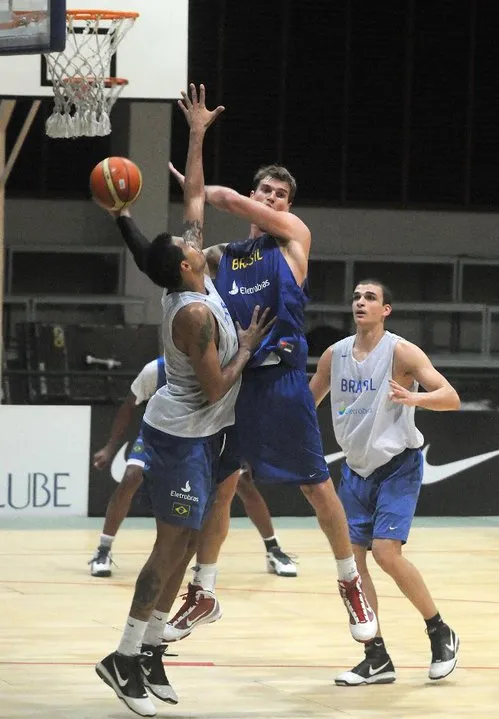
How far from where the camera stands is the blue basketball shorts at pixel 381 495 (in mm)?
6547

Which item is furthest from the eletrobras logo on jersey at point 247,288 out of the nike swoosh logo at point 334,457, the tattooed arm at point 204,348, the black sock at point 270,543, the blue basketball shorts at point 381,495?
the nike swoosh logo at point 334,457

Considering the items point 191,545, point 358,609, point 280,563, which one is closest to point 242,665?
point 358,609

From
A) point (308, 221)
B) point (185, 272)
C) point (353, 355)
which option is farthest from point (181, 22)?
point (308, 221)

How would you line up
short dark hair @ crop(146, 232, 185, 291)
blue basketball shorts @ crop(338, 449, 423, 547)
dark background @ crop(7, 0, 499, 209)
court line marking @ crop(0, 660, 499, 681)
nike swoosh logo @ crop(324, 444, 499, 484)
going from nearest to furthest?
short dark hair @ crop(146, 232, 185, 291) → blue basketball shorts @ crop(338, 449, 423, 547) → court line marking @ crop(0, 660, 499, 681) → nike swoosh logo @ crop(324, 444, 499, 484) → dark background @ crop(7, 0, 499, 209)

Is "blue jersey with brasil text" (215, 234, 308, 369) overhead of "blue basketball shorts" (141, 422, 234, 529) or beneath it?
overhead

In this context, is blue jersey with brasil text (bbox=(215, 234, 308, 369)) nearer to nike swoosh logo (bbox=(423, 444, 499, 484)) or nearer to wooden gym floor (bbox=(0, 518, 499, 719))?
wooden gym floor (bbox=(0, 518, 499, 719))

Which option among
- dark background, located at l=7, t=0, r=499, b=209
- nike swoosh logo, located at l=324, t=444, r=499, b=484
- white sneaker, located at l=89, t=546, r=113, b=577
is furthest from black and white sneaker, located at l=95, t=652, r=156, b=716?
dark background, located at l=7, t=0, r=499, b=209

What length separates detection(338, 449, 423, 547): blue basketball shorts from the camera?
6.55m

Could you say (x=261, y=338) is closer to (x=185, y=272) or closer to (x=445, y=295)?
(x=185, y=272)

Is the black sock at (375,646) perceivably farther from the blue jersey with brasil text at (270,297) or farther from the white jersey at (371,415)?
the blue jersey with brasil text at (270,297)

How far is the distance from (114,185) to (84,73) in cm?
314

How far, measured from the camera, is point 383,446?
661 centimetres

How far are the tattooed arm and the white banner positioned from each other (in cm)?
660

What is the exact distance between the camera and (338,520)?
6.22 metres
